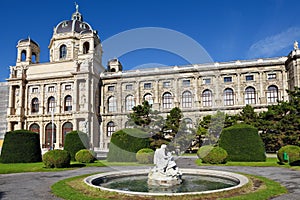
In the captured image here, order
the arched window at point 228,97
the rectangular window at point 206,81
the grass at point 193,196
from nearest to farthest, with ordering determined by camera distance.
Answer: the grass at point 193,196 < the arched window at point 228,97 < the rectangular window at point 206,81

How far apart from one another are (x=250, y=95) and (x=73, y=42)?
32.5m

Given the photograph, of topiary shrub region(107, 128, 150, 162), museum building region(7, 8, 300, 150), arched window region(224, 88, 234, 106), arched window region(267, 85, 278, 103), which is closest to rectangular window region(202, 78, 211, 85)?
museum building region(7, 8, 300, 150)

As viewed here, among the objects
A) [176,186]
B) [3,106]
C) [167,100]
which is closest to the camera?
[176,186]

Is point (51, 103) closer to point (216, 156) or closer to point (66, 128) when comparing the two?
point (66, 128)

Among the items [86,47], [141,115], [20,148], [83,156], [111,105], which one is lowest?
[83,156]

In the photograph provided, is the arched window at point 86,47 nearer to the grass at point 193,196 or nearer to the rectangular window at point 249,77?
the rectangular window at point 249,77

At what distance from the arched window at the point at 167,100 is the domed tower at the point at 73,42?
1379 cm

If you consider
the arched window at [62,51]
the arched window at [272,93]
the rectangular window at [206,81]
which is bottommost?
the arched window at [272,93]

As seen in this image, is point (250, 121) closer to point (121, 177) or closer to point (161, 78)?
point (161, 78)

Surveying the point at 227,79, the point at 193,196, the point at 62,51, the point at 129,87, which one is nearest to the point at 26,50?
the point at 62,51

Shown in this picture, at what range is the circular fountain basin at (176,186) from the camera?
398 inches

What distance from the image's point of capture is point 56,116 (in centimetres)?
4588

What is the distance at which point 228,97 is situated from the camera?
141ft

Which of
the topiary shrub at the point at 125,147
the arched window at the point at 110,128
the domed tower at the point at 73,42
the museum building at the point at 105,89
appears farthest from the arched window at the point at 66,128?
the topiary shrub at the point at 125,147
